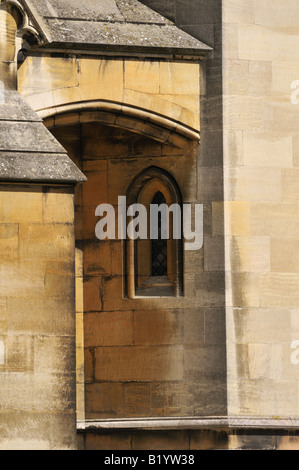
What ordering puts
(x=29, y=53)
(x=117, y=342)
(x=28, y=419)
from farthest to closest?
(x=117, y=342) → (x=29, y=53) → (x=28, y=419)

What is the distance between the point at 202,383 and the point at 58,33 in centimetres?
384

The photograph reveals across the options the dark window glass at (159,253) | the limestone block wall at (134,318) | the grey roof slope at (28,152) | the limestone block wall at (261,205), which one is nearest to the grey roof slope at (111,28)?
the limestone block wall at (261,205)

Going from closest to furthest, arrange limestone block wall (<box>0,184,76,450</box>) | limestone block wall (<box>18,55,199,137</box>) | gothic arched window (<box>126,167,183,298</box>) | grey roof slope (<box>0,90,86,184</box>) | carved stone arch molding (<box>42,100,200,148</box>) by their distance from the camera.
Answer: limestone block wall (<box>0,184,76,450</box>) < grey roof slope (<box>0,90,86,184</box>) < limestone block wall (<box>18,55,199,137</box>) < carved stone arch molding (<box>42,100,200,148</box>) < gothic arched window (<box>126,167,183,298</box>)

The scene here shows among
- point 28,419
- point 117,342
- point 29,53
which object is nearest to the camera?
point 28,419

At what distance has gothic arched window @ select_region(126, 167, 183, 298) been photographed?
15.1 metres

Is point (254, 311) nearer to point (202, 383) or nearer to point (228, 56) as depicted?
point (202, 383)

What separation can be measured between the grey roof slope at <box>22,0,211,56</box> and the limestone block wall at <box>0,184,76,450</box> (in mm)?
2270

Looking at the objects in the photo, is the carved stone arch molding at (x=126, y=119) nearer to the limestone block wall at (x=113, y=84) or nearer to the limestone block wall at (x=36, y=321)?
the limestone block wall at (x=113, y=84)

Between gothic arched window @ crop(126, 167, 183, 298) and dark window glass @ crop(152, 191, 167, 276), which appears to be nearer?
gothic arched window @ crop(126, 167, 183, 298)

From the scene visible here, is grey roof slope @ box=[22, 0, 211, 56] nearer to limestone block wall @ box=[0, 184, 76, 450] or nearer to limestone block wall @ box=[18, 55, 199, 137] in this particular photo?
limestone block wall @ box=[18, 55, 199, 137]

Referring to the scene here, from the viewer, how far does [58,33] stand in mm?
14391

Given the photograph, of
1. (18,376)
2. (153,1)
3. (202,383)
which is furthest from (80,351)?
(153,1)

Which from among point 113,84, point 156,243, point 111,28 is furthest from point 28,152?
point 156,243

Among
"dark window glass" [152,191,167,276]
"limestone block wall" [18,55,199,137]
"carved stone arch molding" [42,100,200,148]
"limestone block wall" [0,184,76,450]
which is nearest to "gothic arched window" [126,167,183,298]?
"dark window glass" [152,191,167,276]
